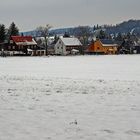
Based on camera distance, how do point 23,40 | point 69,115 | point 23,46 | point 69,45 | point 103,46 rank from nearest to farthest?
point 69,115
point 23,46
point 23,40
point 69,45
point 103,46

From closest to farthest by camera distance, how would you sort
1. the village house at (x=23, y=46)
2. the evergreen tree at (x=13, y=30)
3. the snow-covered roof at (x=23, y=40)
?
the village house at (x=23, y=46) → the snow-covered roof at (x=23, y=40) → the evergreen tree at (x=13, y=30)

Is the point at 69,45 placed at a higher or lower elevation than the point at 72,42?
lower

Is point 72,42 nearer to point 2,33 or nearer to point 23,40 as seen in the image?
point 23,40

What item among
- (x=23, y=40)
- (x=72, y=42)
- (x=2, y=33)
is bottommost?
(x=72, y=42)

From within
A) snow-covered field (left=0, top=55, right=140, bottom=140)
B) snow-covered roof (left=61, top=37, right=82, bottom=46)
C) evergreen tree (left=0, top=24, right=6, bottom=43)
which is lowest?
snow-covered field (left=0, top=55, right=140, bottom=140)

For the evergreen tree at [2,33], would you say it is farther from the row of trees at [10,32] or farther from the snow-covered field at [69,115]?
the snow-covered field at [69,115]

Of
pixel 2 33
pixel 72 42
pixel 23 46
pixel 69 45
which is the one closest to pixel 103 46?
pixel 72 42

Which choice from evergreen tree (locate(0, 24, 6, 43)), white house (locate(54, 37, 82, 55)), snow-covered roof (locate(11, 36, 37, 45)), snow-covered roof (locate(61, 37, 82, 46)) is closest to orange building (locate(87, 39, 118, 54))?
white house (locate(54, 37, 82, 55))

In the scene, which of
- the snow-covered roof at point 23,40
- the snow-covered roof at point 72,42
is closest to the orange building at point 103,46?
the snow-covered roof at point 72,42

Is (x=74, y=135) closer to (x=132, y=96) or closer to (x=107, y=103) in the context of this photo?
(x=107, y=103)

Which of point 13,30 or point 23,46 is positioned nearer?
point 23,46

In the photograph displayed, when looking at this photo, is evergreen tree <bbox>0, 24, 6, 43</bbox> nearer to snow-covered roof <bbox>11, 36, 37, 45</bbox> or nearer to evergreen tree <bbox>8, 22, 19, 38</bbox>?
snow-covered roof <bbox>11, 36, 37, 45</bbox>

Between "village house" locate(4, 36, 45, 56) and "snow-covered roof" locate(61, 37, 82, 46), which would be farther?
"snow-covered roof" locate(61, 37, 82, 46)

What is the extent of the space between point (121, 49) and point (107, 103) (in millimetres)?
163286
